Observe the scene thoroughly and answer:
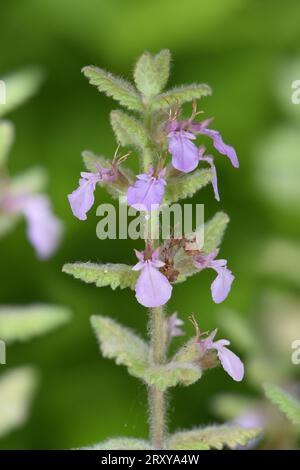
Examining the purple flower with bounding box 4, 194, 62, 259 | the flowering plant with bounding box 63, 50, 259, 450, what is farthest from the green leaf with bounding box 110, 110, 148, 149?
the purple flower with bounding box 4, 194, 62, 259

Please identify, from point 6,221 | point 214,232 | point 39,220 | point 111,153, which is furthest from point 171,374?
point 111,153

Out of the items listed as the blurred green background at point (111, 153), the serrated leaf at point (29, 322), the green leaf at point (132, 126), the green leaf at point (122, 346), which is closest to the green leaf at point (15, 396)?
the serrated leaf at point (29, 322)

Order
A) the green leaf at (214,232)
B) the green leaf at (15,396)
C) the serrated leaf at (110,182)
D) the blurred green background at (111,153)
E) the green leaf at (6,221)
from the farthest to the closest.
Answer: the blurred green background at (111,153), the green leaf at (6,221), the green leaf at (15,396), the green leaf at (214,232), the serrated leaf at (110,182)

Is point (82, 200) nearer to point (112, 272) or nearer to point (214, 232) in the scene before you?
point (112, 272)

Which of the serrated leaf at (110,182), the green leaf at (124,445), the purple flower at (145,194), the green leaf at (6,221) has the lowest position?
the green leaf at (124,445)

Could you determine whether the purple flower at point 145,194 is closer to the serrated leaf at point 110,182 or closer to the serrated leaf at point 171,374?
the serrated leaf at point 110,182

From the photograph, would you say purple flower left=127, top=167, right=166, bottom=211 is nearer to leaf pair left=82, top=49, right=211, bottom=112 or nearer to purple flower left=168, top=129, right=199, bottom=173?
purple flower left=168, top=129, right=199, bottom=173
